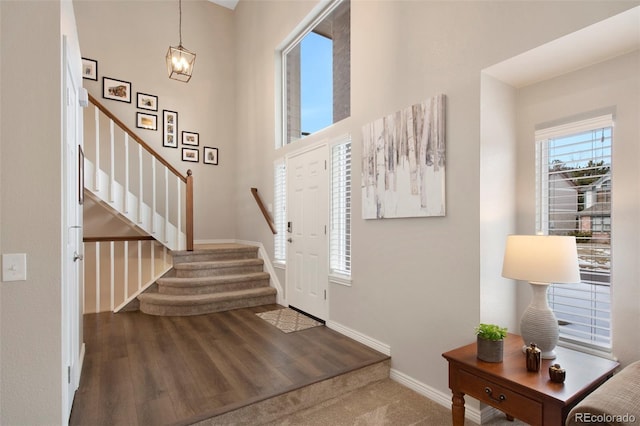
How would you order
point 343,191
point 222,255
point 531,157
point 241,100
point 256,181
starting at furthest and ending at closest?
1. point 241,100
2. point 256,181
3. point 222,255
4. point 343,191
5. point 531,157

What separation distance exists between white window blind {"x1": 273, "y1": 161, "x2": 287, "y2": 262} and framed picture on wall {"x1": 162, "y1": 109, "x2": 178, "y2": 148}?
2.17m

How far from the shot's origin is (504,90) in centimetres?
239

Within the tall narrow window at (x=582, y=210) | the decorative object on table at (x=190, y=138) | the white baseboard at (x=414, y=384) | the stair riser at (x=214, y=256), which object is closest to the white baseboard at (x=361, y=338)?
the white baseboard at (x=414, y=384)

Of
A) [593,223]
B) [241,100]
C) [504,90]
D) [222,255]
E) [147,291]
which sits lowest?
[147,291]

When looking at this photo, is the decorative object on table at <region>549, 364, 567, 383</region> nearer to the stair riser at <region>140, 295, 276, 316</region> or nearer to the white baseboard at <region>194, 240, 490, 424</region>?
the white baseboard at <region>194, 240, 490, 424</region>

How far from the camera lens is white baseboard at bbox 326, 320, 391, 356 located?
2945 millimetres

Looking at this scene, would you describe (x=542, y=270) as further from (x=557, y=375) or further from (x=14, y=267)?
(x=14, y=267)

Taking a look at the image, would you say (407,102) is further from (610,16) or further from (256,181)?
(256,181)

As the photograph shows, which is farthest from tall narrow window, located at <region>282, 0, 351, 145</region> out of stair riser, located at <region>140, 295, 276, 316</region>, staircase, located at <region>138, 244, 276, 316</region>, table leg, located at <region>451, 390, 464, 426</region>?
table leg, located at <region>451, 390, 464, 426</region>

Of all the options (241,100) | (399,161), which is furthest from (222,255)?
(399,161)

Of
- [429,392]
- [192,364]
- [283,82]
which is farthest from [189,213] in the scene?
[429,392]

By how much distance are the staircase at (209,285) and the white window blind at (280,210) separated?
431 mm

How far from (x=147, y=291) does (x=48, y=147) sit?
3.33 meters

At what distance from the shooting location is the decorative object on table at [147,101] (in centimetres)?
554
